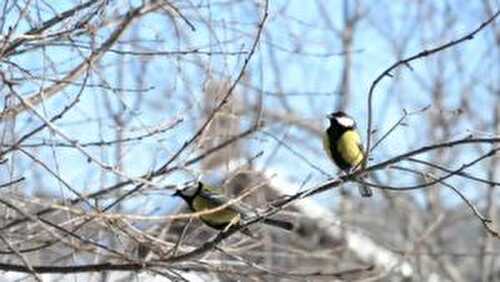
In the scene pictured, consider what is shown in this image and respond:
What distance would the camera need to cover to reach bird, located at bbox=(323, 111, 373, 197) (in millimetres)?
5965

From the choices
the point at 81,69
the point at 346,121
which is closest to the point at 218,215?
the point at 81,69

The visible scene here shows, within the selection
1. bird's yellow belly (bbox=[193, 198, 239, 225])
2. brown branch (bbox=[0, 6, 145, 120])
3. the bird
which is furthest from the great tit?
the bird

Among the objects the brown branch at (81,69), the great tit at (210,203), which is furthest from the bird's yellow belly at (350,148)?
the brown branch at (81,69)

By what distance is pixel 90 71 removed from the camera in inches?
165

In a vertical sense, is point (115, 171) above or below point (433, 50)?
below

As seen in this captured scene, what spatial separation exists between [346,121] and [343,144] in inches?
10.9

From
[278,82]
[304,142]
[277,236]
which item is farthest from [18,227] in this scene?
[304,142]

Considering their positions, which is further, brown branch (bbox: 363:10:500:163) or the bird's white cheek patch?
the bird's white cheek patch

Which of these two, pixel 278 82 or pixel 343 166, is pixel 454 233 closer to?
pixel 278 82

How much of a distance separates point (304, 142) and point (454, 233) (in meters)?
4.73

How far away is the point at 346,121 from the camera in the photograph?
247 inches

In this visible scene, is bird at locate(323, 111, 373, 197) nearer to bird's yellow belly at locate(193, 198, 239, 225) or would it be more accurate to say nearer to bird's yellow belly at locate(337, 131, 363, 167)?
bird's yellow belly at locate(337, 131, 363, 167)

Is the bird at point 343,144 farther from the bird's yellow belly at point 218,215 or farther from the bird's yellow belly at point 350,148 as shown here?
the bird's yellow belly at point 218,215

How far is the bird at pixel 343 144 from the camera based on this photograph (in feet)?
19.6
